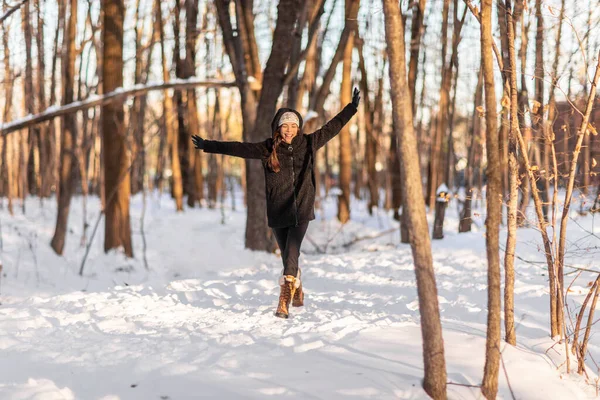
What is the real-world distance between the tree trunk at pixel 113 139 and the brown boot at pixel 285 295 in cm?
608

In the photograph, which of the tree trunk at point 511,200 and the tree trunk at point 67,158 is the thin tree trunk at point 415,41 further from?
the tree trunk at point 511,200

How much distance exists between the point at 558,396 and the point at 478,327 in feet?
3.52

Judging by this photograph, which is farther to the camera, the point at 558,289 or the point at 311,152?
the point at 311,152

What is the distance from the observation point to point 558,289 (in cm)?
392

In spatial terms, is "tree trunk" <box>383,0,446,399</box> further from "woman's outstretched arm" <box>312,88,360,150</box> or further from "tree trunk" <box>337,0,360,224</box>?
"tree trunk" <box>337,0,360,224</box>

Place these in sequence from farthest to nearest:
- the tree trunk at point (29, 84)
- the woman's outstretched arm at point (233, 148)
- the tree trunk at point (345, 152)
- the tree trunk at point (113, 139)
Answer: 1. the tree trunk at point (345, 152)
2. the tree trunk at point (29, 84)
3. the tree trunk at point (113, 139)
4. the woman's outstretched arm at point (233, 148)

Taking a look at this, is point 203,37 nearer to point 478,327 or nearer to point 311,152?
point 311,152

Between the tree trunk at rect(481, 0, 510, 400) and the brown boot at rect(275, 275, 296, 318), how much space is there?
198 cm

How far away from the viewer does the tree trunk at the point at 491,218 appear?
10.2 feet

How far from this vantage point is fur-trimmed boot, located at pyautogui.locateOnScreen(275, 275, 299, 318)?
15.6 feet

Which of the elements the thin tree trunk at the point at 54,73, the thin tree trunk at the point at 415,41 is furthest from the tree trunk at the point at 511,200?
the thin tree trunk at the point at 54,73

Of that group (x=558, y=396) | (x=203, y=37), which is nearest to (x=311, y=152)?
(x=558, y=396)

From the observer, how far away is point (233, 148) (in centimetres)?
479

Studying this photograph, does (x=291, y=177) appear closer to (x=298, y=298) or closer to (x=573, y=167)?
(x=298, y=298)
